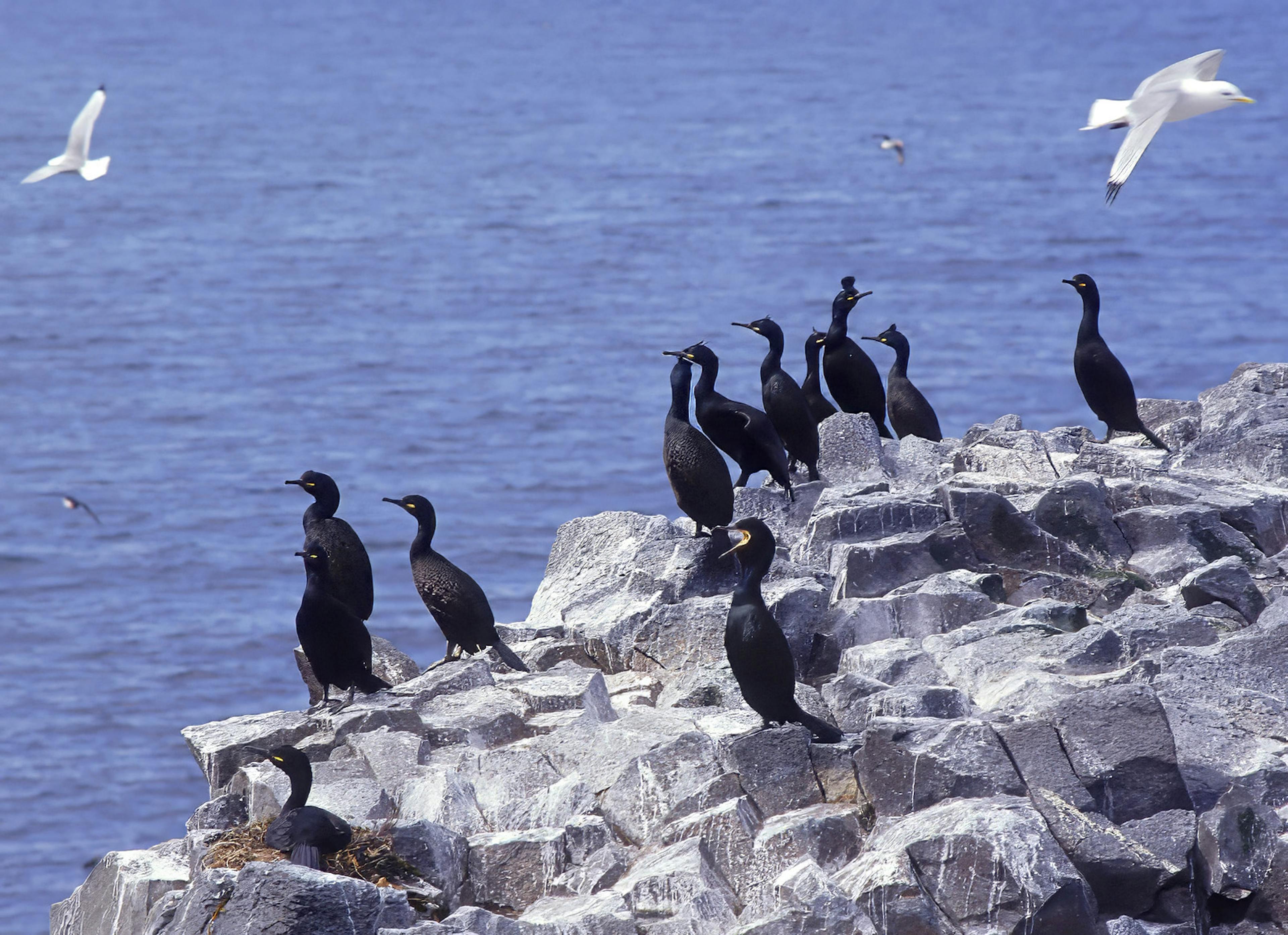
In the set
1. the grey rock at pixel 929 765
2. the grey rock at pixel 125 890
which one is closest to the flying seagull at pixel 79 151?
the grey rock at pixel 125 890

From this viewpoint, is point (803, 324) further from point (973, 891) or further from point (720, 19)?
point (720, 19)

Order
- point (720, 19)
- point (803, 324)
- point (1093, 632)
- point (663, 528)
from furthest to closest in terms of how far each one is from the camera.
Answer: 1. point (720, 19)
2. point (803, 324)
3. point (663, 528)
4. point (1093, 632)

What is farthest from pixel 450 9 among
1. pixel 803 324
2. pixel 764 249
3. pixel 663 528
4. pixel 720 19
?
pixel 663 528

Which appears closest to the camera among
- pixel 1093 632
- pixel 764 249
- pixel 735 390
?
pixel 1093 632

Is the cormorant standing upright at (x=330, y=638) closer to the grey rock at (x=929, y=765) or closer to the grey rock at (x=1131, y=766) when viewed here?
the grey rock at (x=929, y=765)

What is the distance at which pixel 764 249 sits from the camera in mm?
46500

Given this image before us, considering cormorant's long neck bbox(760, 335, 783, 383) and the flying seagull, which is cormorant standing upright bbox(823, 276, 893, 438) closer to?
cormorant's long neck bbox(760, 335, 783, 383)

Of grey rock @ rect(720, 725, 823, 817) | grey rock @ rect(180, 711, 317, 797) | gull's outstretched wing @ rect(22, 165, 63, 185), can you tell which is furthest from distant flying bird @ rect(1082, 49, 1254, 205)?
gull's outstretched wing @ rect(22, 165, 63, 185)

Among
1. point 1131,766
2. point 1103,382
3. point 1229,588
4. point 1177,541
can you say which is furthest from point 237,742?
point 1103,382

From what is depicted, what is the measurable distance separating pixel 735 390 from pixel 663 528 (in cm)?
2127

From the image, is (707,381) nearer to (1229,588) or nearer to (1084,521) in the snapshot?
(1084,521)

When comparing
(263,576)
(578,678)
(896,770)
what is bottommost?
(263,576)

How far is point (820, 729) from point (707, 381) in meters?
3.44

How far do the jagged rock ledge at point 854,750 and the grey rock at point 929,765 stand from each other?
0.04 ft
